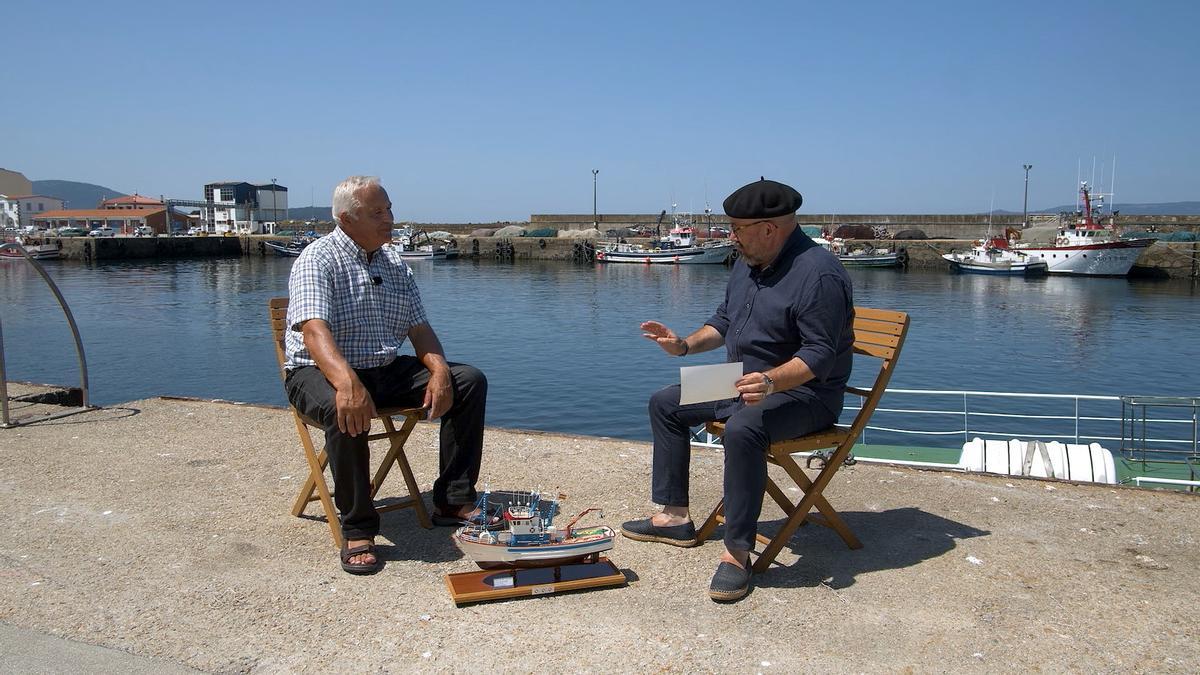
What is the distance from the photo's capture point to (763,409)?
11.7ft

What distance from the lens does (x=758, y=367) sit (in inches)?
150

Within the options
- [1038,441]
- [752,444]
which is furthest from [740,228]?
[1038,441]

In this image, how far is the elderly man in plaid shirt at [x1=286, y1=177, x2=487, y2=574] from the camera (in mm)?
3730

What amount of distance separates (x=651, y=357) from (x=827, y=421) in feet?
67.9

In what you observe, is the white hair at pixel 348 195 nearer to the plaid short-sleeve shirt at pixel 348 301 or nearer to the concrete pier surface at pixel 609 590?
the plaid short-sleeve shirt at pixel 348 301

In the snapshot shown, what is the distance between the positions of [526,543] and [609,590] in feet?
1.21

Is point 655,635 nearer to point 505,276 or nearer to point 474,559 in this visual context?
point 474,559

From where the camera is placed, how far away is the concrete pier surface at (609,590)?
2.98 meters

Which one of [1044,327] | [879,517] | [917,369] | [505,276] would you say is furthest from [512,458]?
[505,276]

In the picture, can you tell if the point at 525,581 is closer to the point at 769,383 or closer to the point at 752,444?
the point at 752,444

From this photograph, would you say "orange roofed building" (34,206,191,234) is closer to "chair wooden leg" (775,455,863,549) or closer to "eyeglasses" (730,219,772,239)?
"eyeglasses" (730,219,772,239)

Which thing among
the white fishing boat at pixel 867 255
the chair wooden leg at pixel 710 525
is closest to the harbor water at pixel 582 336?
the chair wooden leg at pixel 710 525

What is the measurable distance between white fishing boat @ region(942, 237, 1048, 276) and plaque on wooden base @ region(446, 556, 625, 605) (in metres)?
56.3

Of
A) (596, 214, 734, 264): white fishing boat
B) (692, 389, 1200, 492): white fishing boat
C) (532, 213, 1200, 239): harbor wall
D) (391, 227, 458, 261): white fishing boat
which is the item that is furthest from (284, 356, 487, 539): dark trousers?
(391, 227, 458, 261): white fishing boat
